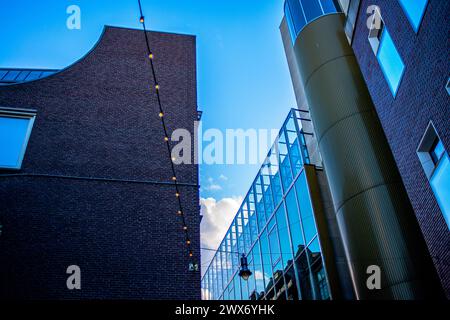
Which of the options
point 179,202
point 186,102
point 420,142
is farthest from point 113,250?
point 420,142

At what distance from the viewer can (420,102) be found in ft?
32.1

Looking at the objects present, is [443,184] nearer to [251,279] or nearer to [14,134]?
[14,134]

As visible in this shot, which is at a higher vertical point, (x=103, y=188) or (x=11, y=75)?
(x=11, y=75)

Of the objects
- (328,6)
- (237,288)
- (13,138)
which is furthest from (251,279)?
(328,6)

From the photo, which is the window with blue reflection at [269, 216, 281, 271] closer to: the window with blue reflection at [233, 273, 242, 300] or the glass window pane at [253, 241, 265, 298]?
the glass window pane at [253, 241, 265, 298]

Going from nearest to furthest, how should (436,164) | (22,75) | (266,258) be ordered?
(436,164)
(266,258)
(22,75)

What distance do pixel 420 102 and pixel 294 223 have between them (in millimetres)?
8308

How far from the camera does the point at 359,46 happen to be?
1344 centimetres

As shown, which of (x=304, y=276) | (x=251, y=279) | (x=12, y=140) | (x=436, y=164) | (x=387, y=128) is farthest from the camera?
(x=251, y=279)

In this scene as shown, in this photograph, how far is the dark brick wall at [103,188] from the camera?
1041 cm

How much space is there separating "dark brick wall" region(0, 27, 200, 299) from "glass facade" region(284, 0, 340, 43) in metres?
5.60

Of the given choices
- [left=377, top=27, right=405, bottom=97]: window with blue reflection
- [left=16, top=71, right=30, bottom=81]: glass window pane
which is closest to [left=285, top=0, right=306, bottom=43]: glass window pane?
[left=377, top=27, right=405, bottom=97]: window with blue reflection

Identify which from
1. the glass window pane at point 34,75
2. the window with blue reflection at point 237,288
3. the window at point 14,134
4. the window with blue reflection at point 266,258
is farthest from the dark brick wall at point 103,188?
the window with blue reflection at point 237,288

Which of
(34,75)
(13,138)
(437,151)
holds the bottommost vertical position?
(437,151)
